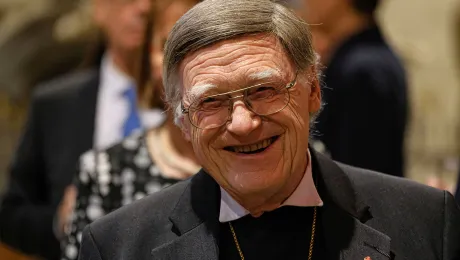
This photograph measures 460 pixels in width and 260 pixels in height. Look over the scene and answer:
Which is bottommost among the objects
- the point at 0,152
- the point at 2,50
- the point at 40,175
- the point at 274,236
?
the point at 0,152

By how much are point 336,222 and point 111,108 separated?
190 centimetres

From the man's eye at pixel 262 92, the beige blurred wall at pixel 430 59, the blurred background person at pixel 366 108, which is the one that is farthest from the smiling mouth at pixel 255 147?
the beige blurred wall at pixel 430 59

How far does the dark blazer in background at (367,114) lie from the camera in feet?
15.0

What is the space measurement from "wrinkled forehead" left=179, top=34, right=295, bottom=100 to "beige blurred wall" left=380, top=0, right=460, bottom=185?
508 centimetres

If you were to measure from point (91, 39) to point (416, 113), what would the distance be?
2306 millimetres

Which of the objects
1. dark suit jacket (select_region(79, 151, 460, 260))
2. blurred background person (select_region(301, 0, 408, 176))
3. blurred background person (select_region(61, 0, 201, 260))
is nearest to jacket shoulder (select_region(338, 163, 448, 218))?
dark suit jacket (select_region(79, 151, 460, 260))

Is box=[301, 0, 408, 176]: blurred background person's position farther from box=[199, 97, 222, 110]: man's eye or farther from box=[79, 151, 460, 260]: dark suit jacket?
box=[199, 97, 222, 110]: man's eye

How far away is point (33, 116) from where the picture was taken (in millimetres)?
4633

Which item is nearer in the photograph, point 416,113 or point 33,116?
point 33,116

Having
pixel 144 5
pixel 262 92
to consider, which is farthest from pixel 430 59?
pixel 262 92

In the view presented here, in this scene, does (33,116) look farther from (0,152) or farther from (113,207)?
(0,152)

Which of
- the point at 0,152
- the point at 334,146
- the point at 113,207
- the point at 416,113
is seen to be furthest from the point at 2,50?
the point at 113,207

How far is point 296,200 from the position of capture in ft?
→ 9.30

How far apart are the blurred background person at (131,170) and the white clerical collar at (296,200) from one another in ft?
2.63
